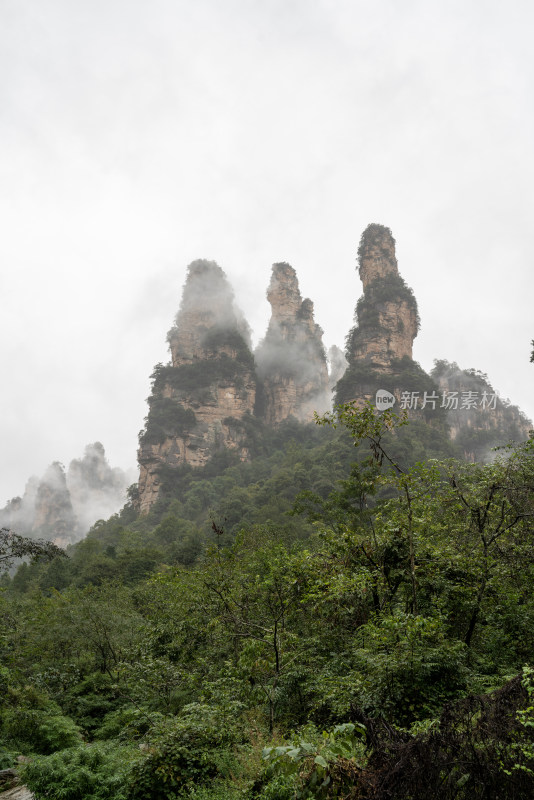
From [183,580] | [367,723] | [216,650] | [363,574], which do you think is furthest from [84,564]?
[367,723]

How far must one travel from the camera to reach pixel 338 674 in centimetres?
736

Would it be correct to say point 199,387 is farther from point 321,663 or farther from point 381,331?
point 321,663

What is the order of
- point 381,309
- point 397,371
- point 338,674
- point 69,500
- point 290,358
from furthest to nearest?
point 69,500 < point 290,358 < point 381,309 < point 397,371 < point 338,674

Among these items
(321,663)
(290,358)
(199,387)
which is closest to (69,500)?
(199,387)

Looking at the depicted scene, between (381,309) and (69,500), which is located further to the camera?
(69,500)

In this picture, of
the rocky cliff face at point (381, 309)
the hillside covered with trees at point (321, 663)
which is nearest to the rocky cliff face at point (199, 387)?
the rocky cliff face at point (381, 309)

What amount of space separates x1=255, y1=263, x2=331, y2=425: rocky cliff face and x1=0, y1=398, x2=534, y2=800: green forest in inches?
2422

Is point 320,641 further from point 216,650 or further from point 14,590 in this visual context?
point 14,590

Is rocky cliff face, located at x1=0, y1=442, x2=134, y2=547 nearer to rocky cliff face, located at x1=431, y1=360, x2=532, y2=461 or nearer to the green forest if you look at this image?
rocky cliff face, located at x1=431, y1=360, x2=532, y2=461

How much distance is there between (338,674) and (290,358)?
70251mm

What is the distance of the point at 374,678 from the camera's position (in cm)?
547

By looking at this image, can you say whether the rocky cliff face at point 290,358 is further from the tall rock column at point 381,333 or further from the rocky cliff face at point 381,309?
the rocky cliff face at point 381,309

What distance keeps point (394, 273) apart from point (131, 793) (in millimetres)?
64919

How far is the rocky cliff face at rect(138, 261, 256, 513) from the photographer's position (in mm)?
62250
